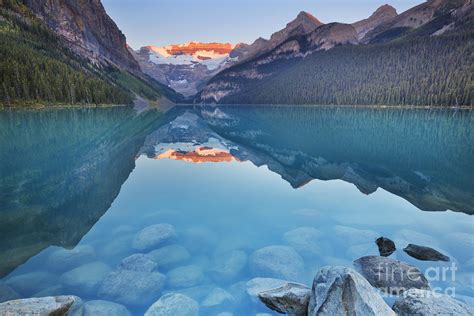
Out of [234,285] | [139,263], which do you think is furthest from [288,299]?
[139,263]

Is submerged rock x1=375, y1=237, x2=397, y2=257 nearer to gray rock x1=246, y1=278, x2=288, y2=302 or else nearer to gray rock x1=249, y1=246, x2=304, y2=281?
gray rock x1=249, y1=246, x2=304, y2=281

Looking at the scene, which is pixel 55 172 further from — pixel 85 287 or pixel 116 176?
pixel 85 287

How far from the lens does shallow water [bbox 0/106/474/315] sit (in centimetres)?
1129

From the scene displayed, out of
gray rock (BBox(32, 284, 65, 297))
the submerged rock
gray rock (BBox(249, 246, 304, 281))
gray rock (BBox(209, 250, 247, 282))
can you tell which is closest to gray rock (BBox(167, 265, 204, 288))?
gray rock (BBox(209, 250, 247, 282))

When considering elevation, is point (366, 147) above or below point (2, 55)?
below

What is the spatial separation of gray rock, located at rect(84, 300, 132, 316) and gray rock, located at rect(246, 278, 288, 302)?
4.04m

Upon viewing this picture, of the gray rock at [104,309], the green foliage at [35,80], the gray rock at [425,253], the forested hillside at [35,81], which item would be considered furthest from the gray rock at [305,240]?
the green foliage at [35,80]

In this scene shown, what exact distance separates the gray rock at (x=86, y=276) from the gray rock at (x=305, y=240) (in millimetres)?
8156

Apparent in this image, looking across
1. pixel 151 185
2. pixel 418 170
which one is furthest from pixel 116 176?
pixel 418 170

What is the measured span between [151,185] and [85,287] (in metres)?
14.7

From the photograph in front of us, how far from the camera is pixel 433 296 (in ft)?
27.9

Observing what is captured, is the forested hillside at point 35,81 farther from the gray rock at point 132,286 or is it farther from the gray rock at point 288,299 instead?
the gray rock at point 288,299

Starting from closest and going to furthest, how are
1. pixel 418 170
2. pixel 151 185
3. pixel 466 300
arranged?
1. pixel 466 300
2. pixel 151 185
3. pixel 418 170

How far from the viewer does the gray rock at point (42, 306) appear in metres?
7.94
